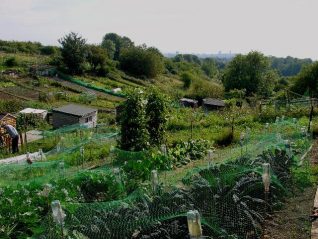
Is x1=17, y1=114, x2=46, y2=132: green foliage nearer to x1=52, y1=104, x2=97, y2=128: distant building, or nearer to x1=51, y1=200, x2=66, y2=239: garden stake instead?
x1=52, y1=104, x2=97, y2=128: distant building

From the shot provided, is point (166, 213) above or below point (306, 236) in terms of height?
above

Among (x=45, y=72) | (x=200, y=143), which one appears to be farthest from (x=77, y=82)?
(x=200, y=143)

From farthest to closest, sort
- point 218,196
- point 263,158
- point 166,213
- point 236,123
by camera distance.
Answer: point 236,123, point 263,158, point 218,196, point 166,213

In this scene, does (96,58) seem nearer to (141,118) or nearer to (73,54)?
(73,54)

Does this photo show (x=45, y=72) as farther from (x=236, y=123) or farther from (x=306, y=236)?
(x=306, y=236)

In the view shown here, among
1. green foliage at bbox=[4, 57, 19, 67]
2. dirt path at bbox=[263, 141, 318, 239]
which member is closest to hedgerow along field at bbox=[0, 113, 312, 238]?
dirt path at bbox=[263, 141, 318, 239]

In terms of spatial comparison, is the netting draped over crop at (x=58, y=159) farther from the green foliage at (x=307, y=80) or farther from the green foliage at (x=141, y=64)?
the green foliage at (x=141, y=64)

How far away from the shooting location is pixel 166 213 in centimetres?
624

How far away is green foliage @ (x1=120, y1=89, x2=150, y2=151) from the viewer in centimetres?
1274

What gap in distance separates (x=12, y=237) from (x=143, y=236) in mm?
2070

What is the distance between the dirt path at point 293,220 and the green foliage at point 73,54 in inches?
1647

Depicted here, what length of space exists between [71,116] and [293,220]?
20.4 meters

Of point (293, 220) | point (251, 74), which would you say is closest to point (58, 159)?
point (293, 220)

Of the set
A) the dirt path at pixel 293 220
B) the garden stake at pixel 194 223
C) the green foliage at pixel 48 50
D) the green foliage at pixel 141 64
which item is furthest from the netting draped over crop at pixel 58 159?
the green foliage at pixel 48 50
